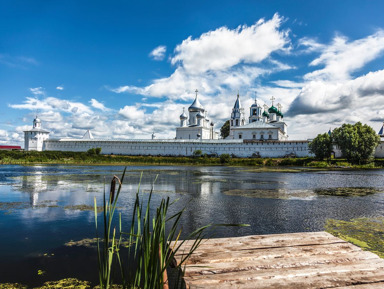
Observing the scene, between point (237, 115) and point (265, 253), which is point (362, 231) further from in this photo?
point (237, 115)

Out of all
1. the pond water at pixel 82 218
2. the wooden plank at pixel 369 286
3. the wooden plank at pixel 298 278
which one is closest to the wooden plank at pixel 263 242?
the wooden plank at pixel 298 278

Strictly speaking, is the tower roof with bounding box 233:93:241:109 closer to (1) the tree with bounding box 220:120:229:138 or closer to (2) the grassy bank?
(1) the tree with bounding box 220:120:229:138

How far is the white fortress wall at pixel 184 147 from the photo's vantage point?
45.3 m

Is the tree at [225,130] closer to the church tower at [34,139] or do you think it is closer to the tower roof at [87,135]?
the tower roof at [87,135]

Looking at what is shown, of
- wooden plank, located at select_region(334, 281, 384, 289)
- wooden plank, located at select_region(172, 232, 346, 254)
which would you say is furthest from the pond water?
wooden plank, located at select_region(334, 281, 384, 289)

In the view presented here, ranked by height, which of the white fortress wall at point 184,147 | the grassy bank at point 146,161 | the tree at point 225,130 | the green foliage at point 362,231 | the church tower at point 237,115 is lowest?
the green foliage at point 362,231

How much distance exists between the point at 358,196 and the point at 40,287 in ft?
35.3

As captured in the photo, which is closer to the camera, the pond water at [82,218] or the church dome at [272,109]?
the pond water at [82,218]

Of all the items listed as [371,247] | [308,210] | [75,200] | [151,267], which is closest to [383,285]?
[151,267]

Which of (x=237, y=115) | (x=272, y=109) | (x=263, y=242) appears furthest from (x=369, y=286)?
(x=272, y=109)

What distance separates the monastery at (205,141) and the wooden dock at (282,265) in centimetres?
4361

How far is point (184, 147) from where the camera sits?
163 ft

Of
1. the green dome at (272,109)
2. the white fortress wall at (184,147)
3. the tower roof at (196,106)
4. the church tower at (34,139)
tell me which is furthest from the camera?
the green dome at (272,109)

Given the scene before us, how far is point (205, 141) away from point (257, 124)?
10.3 metres
